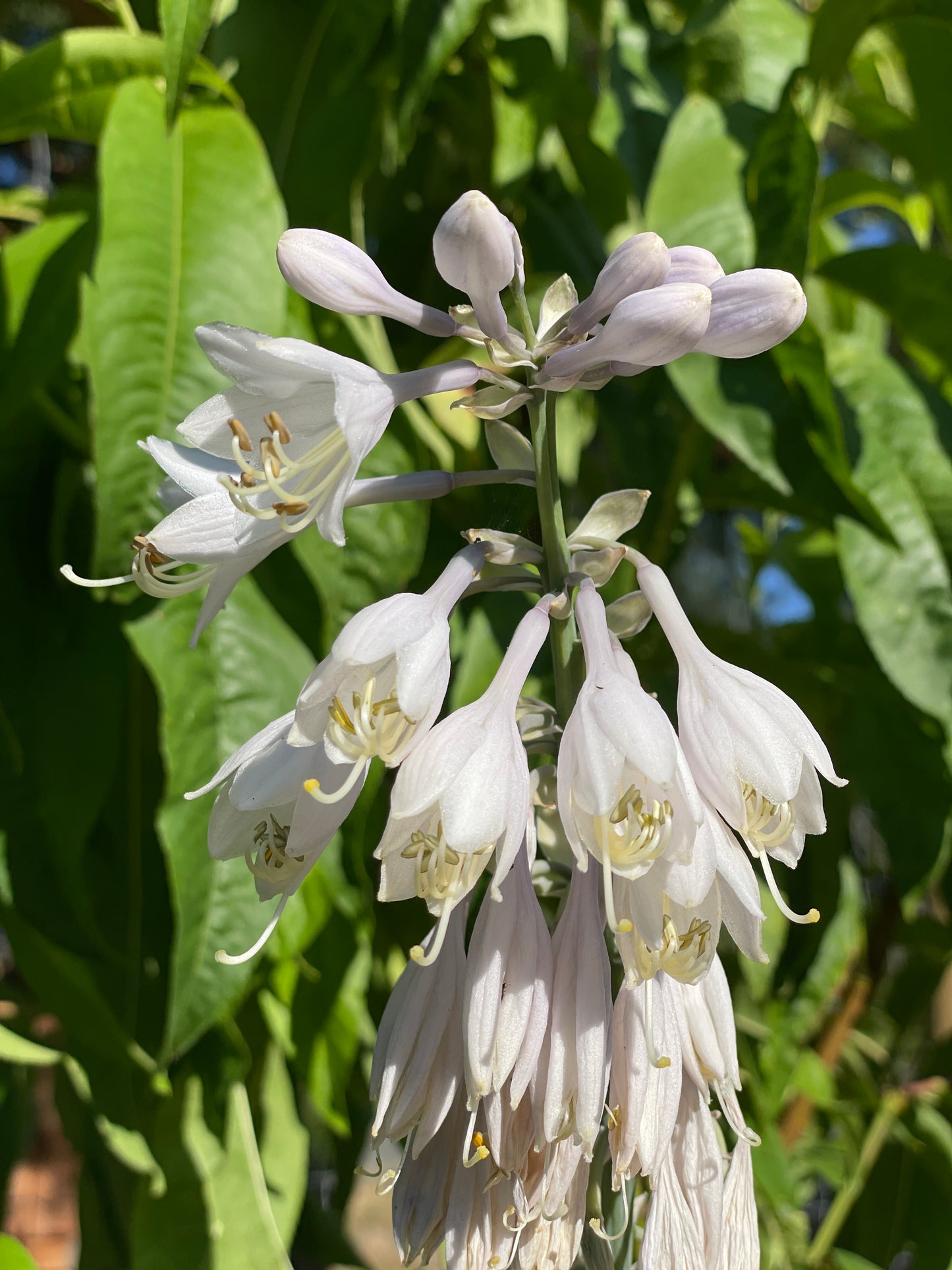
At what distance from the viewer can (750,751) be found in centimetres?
50

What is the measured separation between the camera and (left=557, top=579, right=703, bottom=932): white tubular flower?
461 millimetres

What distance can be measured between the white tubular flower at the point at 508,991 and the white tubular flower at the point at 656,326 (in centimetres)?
26

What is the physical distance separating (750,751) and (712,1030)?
0.56ft

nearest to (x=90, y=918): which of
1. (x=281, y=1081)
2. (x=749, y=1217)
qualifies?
(x=281, y=1081)

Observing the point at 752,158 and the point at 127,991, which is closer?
the point at 752,158

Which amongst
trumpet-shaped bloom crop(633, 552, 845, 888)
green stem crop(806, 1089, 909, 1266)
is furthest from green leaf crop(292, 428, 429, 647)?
green stem crop(806, 1089, 909, 1266)

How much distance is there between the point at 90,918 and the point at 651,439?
791 millimetres

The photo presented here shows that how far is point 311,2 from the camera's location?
3.77ft

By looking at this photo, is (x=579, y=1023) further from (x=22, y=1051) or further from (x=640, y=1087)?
(x=22, y=1051)

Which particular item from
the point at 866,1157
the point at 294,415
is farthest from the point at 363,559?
the point at 866,1157

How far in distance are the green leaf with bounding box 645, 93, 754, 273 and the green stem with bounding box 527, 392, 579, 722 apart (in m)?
0.54

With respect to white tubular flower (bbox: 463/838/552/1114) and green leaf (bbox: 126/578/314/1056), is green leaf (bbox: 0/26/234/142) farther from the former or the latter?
white tubular flower (bbox: 463/838/552/1114)

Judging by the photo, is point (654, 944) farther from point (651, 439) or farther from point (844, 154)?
point (844, 154)

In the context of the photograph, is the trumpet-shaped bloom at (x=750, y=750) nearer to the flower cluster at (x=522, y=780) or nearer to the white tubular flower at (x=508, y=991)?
the flower cluster at (x=522, y=780)
